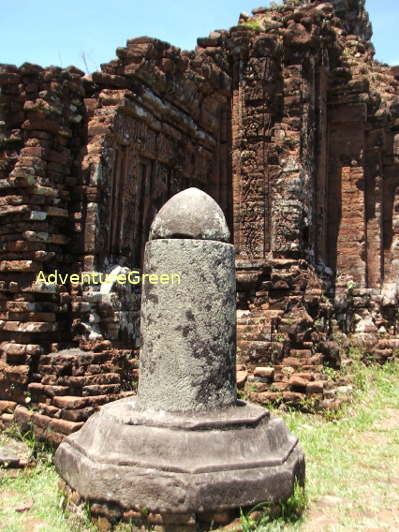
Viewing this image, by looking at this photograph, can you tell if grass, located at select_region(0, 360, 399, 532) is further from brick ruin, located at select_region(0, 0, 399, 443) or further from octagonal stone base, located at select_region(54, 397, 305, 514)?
→ brick ruin, located at select_region(0, 0, 399, 443)

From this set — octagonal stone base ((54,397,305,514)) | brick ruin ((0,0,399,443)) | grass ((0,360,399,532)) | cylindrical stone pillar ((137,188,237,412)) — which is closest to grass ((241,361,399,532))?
grass ((0,360,399,532))

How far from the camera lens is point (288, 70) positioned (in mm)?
9633

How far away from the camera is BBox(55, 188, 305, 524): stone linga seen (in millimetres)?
3516

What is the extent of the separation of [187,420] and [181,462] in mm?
319

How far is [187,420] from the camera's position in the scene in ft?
12.4

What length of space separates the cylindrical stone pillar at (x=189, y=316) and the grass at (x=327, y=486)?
3.02 feet

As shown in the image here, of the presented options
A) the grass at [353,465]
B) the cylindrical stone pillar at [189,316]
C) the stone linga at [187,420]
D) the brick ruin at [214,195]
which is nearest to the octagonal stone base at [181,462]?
the stone linga at [187,420]

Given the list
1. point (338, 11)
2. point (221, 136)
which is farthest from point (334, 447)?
point (338, 11)

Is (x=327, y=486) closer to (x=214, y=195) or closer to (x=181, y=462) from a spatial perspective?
(x=181, y=462)

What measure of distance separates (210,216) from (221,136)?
6023mm

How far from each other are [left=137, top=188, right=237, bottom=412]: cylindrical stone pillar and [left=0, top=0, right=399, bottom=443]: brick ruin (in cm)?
202

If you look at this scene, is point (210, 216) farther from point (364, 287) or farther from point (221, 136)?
point (364, 287)

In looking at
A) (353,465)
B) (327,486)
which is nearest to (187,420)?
(327,486)

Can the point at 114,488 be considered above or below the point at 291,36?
below
